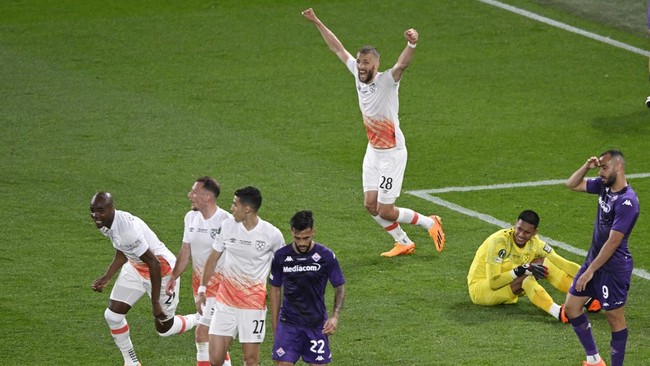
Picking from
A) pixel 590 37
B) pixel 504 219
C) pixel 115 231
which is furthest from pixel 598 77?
pixel 115 231

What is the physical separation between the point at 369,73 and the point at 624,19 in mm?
13567

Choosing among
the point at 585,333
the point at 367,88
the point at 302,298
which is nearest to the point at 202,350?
the point at 302,298

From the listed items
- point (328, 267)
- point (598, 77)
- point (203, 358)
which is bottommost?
point (203, 358)

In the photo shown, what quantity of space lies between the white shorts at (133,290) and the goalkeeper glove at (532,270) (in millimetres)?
3884

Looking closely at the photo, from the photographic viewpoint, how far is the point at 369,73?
16.4 m

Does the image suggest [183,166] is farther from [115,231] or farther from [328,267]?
[328,267]

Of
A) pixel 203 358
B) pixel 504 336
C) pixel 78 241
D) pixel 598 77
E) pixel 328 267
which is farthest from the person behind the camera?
pixel 598 77

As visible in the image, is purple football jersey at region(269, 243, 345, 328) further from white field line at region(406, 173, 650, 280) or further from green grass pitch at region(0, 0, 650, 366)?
white field line at region(406, 173, 650, 280)

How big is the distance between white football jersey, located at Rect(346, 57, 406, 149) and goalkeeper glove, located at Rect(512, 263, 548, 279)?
2590 mm

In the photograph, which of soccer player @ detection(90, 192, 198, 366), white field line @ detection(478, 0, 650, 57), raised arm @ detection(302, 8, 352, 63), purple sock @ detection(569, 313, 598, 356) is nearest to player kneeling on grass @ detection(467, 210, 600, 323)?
purple sock @ detection(569, 313, 598, 356)

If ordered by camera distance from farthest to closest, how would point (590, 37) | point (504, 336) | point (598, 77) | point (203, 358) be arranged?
point (590, 37)
point (598, 77)
point (504, 336)
point (203, 358)

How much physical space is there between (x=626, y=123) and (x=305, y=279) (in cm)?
1249

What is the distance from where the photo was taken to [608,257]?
502 inches

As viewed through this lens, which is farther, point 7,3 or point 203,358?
point 7,3
